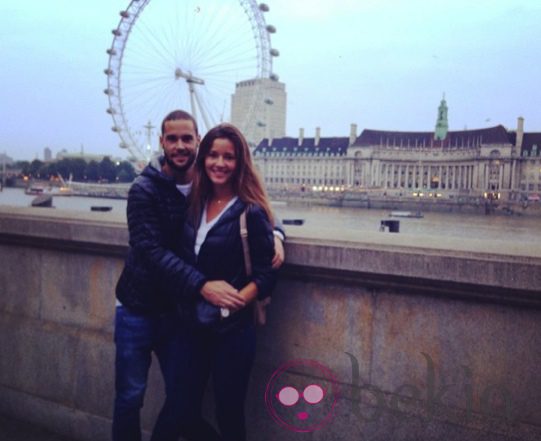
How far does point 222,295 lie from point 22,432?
1.69 m

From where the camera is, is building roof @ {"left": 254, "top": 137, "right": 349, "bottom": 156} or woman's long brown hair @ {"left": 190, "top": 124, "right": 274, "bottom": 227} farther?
building roof @ {"left": 254, "top": 137, "right": 349, "bottom": 156}

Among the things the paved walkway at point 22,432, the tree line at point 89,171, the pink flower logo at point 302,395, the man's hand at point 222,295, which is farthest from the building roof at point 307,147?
the man's hand at point 222,295

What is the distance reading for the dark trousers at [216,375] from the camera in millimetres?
2148

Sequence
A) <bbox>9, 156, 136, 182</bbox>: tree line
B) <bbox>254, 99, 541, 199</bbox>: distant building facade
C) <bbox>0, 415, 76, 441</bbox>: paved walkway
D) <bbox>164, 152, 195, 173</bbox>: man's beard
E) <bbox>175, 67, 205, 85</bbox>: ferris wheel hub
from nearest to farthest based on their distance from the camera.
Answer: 1. <bbox>164, 152, 195, 173</bbox>: man's beard
2. <bbox>0, 415, 76, 441</bbox>: paved walkway
3. <bbox>175, 67, 205, 85</bbox>: ferris wheel hub
4. <bbox>254, 99, 541, 199</bbox>: distant building facade
5. <bbox>9, 156, 136, 182</bbox>: tree line

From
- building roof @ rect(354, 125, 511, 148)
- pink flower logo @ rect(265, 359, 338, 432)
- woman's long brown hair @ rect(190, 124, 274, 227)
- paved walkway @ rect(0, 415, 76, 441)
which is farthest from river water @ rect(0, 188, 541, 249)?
building roof @ rect(354, 125, 511, 148)

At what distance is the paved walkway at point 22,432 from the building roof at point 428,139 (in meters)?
97.7

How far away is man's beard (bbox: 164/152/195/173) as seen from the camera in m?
2.34

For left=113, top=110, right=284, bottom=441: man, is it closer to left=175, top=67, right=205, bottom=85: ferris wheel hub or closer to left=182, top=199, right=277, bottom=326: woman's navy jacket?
left=182, top=199, right=277, bottom=326: woman's navy jacket

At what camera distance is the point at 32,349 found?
3197 millimetres

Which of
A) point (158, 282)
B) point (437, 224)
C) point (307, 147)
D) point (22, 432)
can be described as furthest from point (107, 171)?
point (158, 282)

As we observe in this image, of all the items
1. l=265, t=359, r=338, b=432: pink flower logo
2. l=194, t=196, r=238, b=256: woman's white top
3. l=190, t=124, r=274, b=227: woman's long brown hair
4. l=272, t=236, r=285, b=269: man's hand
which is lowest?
l=265, t=359, r=338, b=432: pink flower logo

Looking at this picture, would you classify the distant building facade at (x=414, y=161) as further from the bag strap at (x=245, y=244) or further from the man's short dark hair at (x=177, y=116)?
the bag strap at (x=245, y=244)

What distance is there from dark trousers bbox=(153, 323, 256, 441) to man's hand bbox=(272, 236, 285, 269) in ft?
0.82

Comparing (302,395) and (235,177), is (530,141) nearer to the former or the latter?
(302,395)
